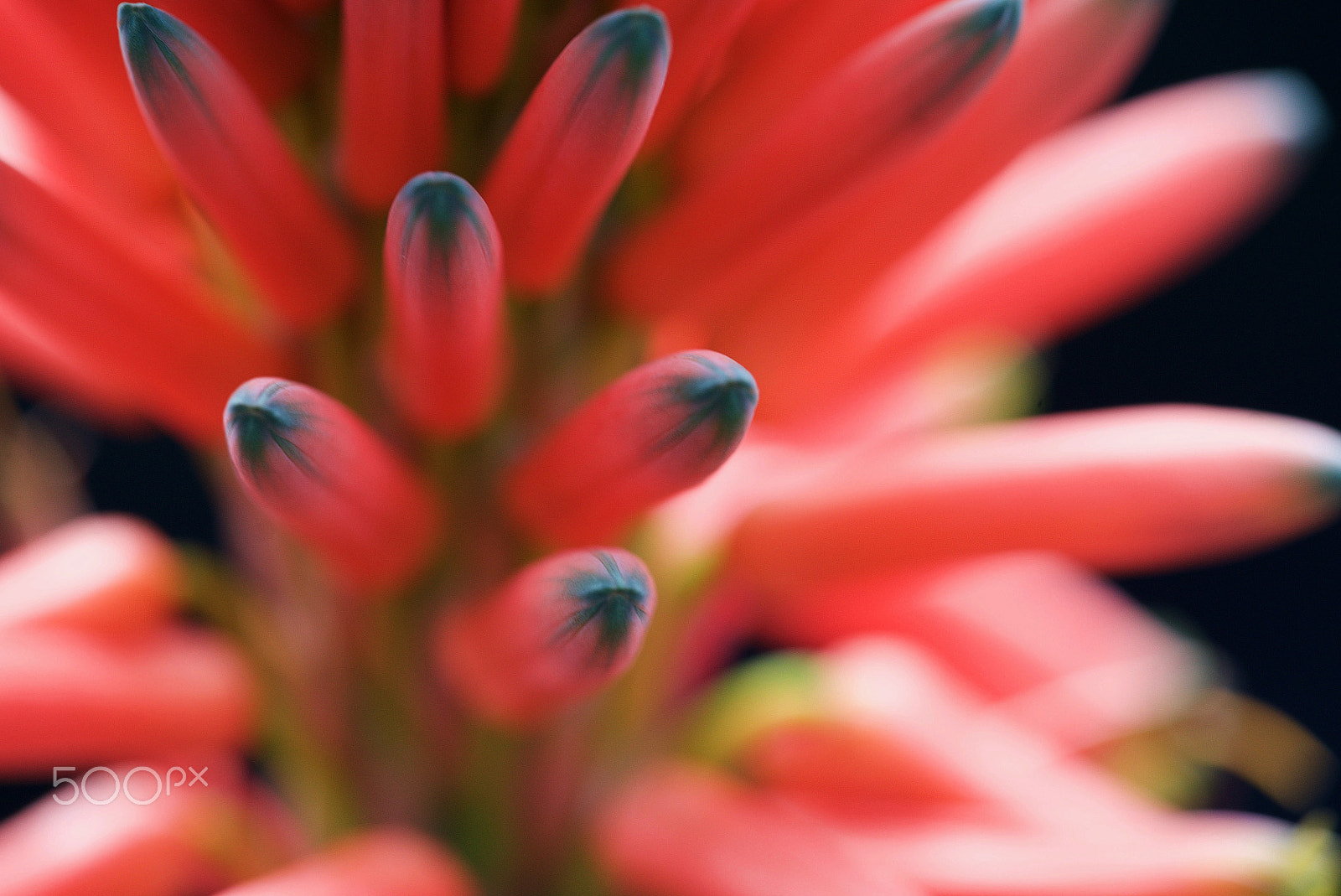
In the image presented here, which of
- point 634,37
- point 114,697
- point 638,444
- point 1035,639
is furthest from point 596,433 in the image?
point 1035,639

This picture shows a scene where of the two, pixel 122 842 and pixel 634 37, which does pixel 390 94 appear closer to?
pixel 634 37

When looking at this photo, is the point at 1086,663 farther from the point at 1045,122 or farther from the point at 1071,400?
the point at 1071,400

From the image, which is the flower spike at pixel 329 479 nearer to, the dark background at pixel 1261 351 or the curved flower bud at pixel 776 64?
the curved flower bud at pixel 776 64

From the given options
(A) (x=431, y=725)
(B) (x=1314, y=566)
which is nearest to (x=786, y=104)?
(A) (x=431, y=725)

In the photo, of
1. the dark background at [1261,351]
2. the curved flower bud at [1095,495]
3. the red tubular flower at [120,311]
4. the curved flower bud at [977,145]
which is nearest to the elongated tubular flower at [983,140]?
the curved flower bud at [977,145]

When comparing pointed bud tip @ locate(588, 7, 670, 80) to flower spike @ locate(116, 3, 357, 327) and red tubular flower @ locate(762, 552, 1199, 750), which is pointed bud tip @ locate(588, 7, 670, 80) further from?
red tubular flower @ locate(762, 552, 1199, 750)

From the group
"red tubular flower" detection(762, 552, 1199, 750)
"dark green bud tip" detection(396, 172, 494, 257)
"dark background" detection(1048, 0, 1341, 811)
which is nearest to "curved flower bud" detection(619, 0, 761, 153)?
"dark green bud tip" detection(396, 172, 494, 257)
